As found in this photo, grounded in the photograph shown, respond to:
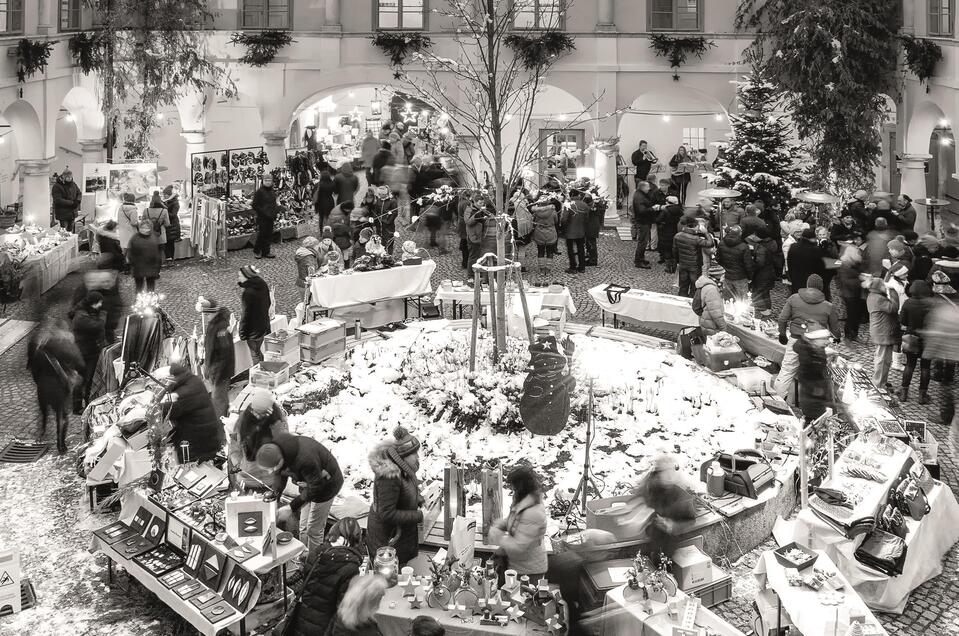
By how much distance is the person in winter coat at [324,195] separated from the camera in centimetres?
1902

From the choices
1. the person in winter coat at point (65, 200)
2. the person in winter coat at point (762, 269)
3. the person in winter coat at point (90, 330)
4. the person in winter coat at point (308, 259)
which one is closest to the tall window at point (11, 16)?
the person in winter coat at point (65, 200)

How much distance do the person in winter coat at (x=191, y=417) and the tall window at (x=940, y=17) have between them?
14.1 m

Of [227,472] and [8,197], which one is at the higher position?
[8,197]

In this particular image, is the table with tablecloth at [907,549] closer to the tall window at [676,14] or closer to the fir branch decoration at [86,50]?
the tall window at [676,14]

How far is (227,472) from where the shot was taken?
27.6 feet

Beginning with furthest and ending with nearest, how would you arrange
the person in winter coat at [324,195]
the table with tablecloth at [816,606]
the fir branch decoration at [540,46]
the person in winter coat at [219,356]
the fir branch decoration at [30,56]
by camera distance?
1. the fir branch decoration at [540,46]
2. the person in winter coat at [324,195]
3. the fir branch decoration at [30,56]
4. the person in winter coat at [219,356]
5. the table with tablecloth at [816,606]

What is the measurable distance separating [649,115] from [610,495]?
62.5ft

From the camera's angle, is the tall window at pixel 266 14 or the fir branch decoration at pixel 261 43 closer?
the fir branch decoration at pixel 261 43

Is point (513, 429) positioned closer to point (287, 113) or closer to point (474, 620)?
point (474, 620)

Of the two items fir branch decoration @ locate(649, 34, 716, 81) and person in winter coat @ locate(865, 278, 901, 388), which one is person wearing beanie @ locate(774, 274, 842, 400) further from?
fir branch decoration @ locate(649, 34, 716, 81)

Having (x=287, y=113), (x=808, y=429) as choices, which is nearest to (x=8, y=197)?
(x=287, y=113)

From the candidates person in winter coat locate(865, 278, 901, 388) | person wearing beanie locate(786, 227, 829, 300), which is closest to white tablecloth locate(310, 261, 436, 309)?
person wearing beanie locate(786, 227, 829, 300)

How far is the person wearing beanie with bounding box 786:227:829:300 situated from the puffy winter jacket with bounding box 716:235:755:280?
28.2 inches

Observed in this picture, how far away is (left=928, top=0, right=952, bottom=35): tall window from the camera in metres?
17.9
